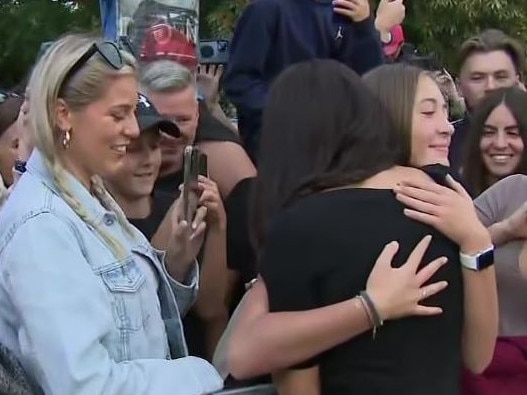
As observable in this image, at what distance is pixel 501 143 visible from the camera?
11.1ft

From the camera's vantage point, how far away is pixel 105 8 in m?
4.30

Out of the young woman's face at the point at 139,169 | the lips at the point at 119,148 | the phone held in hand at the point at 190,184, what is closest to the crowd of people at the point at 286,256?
the lips at the point at 119,148

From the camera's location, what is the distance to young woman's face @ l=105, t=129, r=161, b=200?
292cm

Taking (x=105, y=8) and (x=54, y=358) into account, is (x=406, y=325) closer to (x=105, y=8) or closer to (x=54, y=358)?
(x=54, y=358)

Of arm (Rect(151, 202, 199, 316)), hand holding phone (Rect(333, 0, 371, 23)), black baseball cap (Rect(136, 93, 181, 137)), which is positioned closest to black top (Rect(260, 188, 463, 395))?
arm (Rect(151, 202, 199, 316))

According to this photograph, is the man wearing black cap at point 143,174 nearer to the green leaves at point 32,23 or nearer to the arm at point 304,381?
the arm at point 304,381

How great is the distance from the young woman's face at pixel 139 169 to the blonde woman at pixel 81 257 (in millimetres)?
582

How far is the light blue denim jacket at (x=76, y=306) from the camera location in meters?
1.93

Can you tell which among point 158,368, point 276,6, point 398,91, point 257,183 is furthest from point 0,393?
point 276,6

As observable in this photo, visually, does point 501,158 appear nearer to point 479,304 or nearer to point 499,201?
point 499,201

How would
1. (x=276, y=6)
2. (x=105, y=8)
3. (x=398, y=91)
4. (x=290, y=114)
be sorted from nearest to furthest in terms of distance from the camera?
1. (x=290, y=114)
2. (x=398, y=91)
3. (x=276, y=6)
4. (x=105, y=8)

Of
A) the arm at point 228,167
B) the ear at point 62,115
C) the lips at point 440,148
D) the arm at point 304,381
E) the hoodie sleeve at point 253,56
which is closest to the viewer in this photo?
the arm at point 304,381

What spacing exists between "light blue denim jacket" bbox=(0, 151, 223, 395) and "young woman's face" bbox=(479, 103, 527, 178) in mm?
1583

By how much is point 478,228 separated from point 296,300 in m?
0.43
